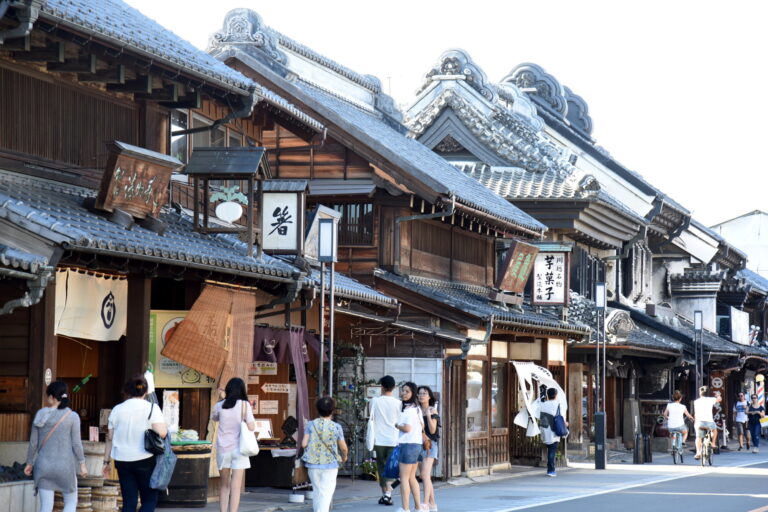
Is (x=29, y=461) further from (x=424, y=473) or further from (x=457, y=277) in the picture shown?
(x=457, y=277)

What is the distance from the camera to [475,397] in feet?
91.1

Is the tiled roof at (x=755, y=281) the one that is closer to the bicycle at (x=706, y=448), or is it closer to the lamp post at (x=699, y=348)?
the lamp post at (x=699, y=348)

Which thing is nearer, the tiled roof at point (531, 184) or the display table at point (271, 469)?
the display table at point (271, 469)

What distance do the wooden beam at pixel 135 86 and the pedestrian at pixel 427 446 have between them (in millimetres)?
6038

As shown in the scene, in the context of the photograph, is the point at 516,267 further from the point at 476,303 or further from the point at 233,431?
the point at 233,431

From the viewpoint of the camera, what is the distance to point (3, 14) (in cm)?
1378

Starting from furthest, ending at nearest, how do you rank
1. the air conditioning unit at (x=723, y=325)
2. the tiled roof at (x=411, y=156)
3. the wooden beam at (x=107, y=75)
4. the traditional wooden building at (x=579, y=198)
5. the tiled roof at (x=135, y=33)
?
the air conditioning unit at (x=723, y=325) < the traditional wooden building at (x=579, y=198) < the tiled roof at (x=411, y=156) < the wooden beam at (x=107, y=75) < the tiled roof at (x=135, y=33)

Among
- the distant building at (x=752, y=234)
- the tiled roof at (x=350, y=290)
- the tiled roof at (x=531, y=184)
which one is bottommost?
the tiled roof at (x=350, y=290)

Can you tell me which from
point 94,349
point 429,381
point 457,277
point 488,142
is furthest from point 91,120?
point 488,142

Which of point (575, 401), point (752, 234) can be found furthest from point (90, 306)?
point (752, 234)

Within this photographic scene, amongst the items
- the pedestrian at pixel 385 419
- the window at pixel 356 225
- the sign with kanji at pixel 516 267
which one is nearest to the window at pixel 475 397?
the sign with kanji at pixel 516 267

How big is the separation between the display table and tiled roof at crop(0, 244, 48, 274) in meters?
8.40

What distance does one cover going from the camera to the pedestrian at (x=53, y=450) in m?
13.4

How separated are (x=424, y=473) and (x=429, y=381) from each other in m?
7.27
